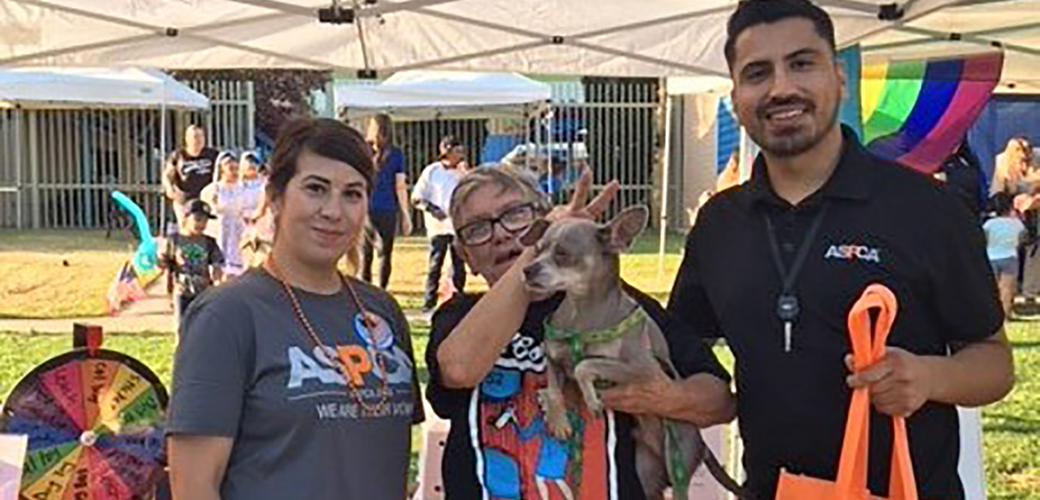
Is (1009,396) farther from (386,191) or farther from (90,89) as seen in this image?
(90,89)

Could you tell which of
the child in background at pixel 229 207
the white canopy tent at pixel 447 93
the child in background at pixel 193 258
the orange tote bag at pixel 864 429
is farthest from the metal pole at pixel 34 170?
the orange tote bag at pixel 864 429

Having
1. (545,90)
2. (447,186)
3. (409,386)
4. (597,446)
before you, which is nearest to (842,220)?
(597,446)

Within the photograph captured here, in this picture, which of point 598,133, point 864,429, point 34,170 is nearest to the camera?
point 864,429

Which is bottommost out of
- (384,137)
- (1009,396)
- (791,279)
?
(1009,396)

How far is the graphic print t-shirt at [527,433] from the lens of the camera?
8.32 ft

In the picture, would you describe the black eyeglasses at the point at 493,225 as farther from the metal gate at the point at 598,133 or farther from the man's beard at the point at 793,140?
the metal gate at the point at 598,133

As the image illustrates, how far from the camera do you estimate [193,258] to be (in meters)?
10.1

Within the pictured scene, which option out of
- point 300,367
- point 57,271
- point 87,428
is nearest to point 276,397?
point 300,367

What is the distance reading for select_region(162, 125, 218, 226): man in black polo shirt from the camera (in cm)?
1311

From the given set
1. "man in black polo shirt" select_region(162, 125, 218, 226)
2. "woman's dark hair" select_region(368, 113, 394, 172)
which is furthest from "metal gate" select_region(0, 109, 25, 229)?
"woman's dark hair" select_region(368, 113, 394, 172)

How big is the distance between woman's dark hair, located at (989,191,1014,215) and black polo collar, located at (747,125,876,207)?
434 inches

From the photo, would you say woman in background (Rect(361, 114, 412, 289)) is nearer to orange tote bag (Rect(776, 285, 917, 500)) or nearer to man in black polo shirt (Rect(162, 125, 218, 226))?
man in black polo shirt (Rect(162, 125, 218, 226))

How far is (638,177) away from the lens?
76.9 ft

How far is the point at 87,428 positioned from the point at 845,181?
2.88 metres
